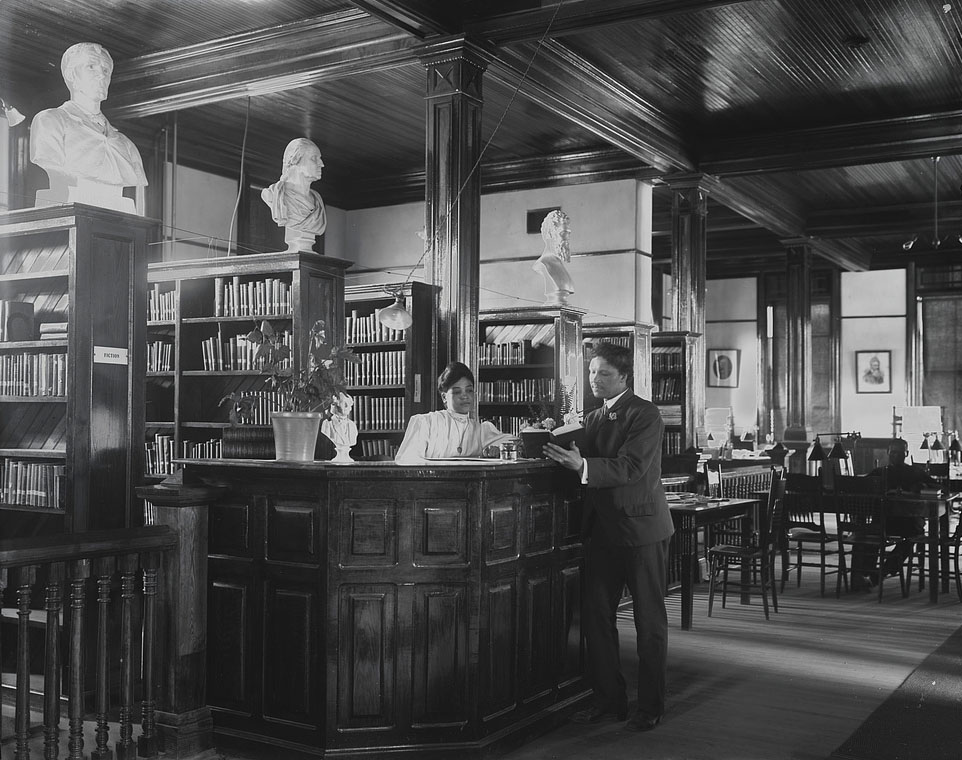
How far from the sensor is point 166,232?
432 inches

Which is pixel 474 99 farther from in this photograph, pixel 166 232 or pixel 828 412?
pixel 828 412

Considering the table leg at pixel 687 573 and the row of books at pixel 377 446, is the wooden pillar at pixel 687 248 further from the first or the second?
the table leg at pixel 687 573

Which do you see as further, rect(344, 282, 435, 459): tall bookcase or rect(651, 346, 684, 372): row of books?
rect(651, 346, 684, 372): row of books

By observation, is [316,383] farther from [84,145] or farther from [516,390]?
[516,390]

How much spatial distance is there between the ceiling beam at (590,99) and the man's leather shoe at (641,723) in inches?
197

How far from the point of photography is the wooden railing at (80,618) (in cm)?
380

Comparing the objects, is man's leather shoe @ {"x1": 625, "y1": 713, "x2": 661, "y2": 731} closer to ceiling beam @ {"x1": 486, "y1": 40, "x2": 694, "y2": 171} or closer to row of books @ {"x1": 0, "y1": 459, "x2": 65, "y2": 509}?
row of books @ {"x1": 0, "y1": 459, "x2": 65, "y2": 509}

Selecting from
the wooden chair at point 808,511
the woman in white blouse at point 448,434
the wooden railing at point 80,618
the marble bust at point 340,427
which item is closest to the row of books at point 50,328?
the woman in white blouse at point 448,434

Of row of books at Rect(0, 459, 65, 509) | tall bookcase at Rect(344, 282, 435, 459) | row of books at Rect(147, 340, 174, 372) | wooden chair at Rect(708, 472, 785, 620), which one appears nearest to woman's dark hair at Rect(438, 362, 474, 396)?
row of books at Rect(0, 459, 65, 509)

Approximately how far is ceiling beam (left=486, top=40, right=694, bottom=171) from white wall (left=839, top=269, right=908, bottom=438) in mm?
8958

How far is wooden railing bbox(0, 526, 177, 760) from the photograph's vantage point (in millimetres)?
3801

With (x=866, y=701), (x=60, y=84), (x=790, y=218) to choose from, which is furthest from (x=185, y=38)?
(x=790, y=218)

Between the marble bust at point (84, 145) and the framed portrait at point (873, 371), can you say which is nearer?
the marble bust at point (84, 145)

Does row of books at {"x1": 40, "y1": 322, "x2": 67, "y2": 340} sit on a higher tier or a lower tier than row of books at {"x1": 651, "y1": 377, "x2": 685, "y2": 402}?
higher
